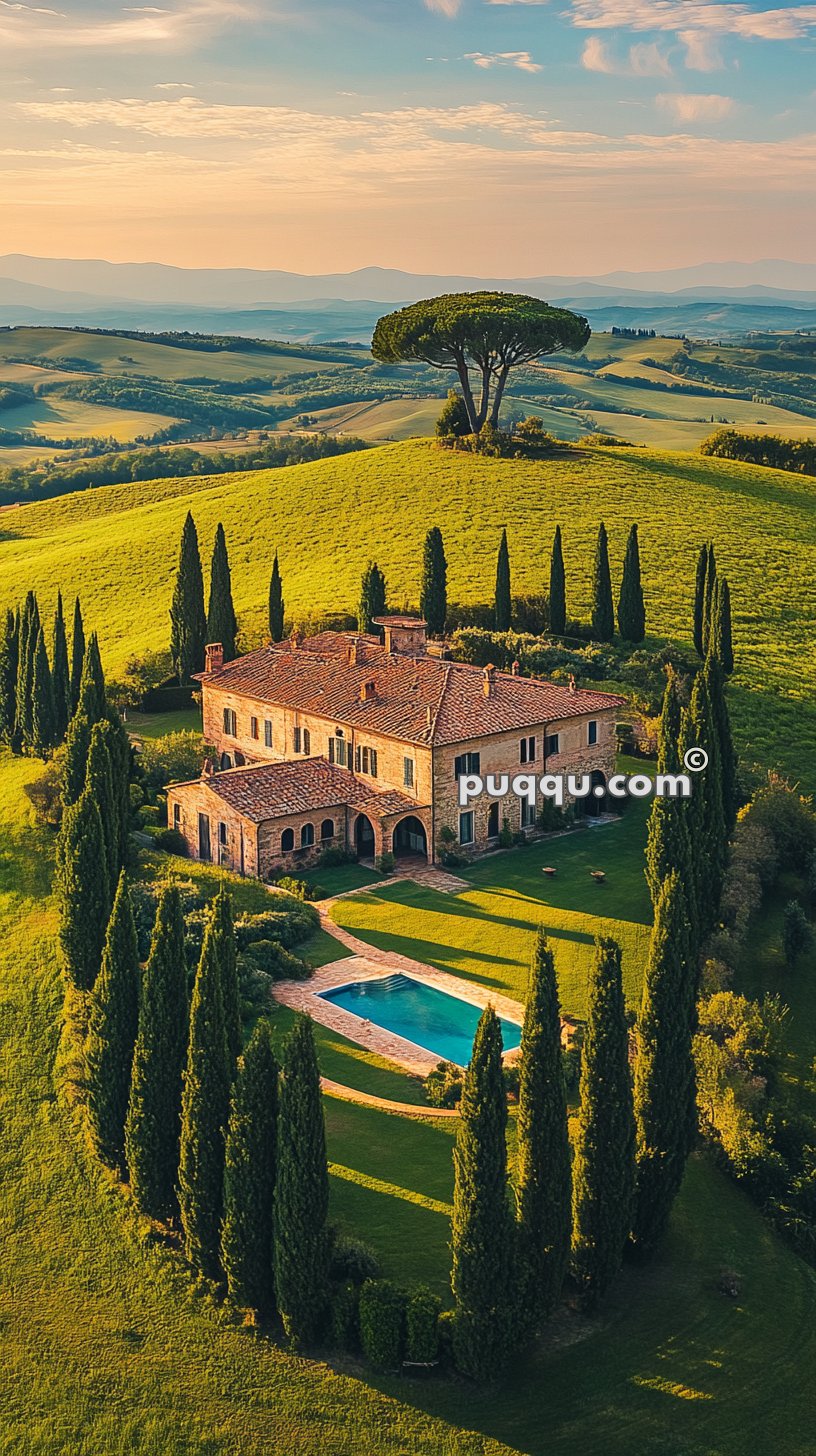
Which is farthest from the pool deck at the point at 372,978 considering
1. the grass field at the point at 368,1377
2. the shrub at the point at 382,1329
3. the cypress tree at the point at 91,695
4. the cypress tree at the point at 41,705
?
the cypress tree at the point at 41,705

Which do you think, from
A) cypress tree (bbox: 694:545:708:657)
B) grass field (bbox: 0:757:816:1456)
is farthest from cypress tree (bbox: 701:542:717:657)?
grass field (bbox: 0:757:816:1456)

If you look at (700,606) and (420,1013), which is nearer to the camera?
(420,1013)

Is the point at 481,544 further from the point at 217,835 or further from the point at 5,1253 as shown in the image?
the point at 5,1253

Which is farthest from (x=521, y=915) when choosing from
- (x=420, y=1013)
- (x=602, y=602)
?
(x=602, y=602)

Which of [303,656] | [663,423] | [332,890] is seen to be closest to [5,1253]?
[332,890]

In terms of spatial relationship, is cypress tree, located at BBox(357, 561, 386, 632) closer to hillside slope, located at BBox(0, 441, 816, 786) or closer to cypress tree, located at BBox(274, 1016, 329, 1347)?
hillside slope, located at BBox(0, 441, 816, 786)

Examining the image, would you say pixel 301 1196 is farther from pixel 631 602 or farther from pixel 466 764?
pixel 631 602
